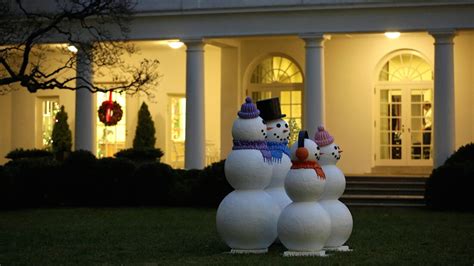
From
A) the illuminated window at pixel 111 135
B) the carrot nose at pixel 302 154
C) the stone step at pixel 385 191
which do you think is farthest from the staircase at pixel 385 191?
the carrot nose at pixel 302 154

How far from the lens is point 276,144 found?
15.1 m

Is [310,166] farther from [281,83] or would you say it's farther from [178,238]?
[281,83]

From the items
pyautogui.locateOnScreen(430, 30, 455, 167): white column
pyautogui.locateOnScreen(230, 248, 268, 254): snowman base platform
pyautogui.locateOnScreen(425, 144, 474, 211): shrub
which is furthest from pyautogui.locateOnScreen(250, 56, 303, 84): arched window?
pyautogui.locateOnScreen(230, 248, 268, 254): snowman base platform

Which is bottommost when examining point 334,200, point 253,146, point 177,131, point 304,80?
point 334,200

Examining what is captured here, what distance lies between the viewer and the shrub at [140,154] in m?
29.9

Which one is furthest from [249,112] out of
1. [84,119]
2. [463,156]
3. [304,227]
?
[84,119]

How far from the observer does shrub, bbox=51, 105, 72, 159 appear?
33.4m

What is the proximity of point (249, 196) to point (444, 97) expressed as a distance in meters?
12.9

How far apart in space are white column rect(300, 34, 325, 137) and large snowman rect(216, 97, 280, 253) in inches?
488

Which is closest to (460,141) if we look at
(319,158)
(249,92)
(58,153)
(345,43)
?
(345,43)

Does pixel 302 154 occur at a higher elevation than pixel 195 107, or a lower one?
lower

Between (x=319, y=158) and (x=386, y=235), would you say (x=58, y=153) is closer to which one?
(x=386, y=235)

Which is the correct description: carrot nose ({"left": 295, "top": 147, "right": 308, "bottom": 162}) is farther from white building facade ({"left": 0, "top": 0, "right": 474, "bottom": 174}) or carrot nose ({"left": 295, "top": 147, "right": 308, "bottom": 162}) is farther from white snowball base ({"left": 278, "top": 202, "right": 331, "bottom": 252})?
white building facade ({"left": 0, "top": 0, "right": 474, "bottom": 174})

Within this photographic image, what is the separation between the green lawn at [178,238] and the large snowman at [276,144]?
0.84 metres
